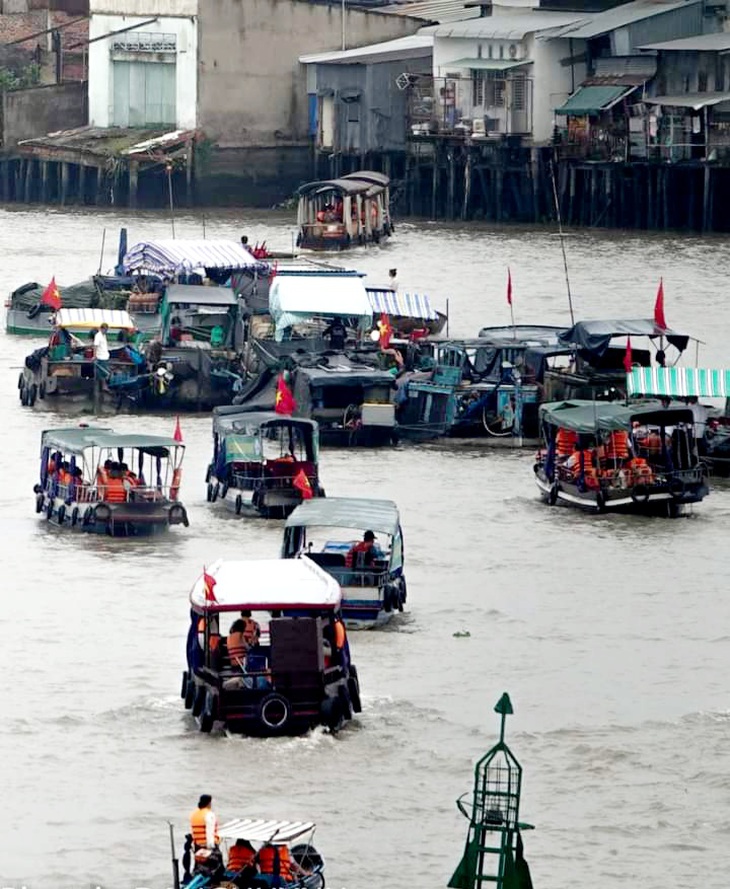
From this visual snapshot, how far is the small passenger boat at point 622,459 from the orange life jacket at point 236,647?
983cm

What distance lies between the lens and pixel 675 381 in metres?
34.5

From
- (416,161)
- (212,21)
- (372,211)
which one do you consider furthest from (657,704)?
(212,21)

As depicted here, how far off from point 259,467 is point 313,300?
997cm

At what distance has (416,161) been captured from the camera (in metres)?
73.0

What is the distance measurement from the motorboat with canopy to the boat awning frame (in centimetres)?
2943

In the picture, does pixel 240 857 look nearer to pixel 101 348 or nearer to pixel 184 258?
pixel 101 348

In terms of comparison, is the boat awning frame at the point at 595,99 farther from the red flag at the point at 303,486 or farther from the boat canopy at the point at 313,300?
Result: the red flag at the point at 303,486

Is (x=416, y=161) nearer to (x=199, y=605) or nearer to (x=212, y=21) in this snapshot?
(x=212, y=21)

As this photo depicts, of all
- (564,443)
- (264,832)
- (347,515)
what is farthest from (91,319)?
(264,832)

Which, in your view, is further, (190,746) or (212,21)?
(212,21)

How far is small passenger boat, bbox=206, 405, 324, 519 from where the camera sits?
30.6 meters

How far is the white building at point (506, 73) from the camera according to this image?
69.7 metres

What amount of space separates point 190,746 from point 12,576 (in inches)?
257

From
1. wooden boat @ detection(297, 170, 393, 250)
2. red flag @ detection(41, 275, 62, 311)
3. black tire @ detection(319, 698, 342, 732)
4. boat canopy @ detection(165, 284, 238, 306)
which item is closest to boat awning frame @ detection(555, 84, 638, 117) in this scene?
wooden boat @ detection(297, 170, 393, 250)
